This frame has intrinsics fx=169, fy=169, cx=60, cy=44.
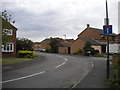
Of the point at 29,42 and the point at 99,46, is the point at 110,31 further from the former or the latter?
the point at 99,46

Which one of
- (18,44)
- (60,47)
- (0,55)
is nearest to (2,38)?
(0,55)

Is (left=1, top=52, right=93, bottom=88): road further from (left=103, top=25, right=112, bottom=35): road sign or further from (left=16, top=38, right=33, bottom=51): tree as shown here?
(left=16, top=38, right=33, bottom=51): tree

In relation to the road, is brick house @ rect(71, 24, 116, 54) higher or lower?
higher

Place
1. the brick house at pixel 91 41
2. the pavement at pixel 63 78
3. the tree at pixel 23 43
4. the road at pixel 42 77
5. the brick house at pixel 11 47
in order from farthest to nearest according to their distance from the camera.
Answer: the brick house at pixel 91 41 → the tree at pixel 23 43 → the brick house at pixel 11 47 → the road at pixel 42 77 → the pavement at pixel 63 78

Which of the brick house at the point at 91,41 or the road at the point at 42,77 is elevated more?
the brick house at the point at 91,41

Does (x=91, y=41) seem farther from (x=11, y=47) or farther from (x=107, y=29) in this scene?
(x=107, y=29)

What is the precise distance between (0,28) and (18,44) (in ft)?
56.2

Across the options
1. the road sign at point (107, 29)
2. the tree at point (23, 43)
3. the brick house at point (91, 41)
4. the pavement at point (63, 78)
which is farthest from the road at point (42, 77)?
the brick house at point (91, 41)

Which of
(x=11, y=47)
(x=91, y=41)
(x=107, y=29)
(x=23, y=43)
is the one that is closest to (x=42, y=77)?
(x=107, y=29)

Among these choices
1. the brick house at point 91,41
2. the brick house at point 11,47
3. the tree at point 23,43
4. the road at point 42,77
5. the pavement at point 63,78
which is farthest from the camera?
the brick house at point 91,41

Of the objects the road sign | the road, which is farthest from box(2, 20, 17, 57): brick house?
the road sign

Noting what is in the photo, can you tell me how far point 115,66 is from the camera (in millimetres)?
6258

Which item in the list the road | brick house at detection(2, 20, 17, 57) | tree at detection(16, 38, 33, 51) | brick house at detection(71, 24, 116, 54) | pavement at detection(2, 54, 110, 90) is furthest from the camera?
brick house at detection(71, 24, 116, 54)

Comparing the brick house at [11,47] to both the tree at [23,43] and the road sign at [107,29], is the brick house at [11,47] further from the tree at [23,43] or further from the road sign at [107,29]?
the road sign at [107,29]
